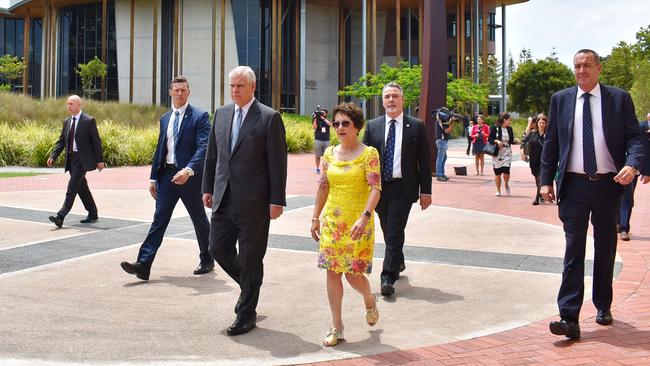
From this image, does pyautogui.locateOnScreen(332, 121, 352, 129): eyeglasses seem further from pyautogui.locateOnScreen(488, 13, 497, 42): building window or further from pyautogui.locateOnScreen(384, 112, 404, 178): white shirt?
pyautogui.locateOnScreen(488, 13, 497, 42): building window

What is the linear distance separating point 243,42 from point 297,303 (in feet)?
144

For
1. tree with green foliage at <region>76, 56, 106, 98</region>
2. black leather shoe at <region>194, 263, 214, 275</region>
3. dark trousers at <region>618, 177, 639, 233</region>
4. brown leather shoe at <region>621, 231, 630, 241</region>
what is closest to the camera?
black leather shoe at <region>194, 263, 214, 275</region>

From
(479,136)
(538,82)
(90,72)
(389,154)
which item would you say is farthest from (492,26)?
(389,154)

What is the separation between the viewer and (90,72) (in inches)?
1889

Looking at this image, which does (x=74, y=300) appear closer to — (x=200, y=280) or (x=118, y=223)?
(x=200, y=280)

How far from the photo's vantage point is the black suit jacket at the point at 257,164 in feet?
16.2

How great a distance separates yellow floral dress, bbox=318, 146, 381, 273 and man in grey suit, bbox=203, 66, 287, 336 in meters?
0.49

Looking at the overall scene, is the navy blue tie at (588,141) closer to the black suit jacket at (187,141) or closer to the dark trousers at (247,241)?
the dark trousers at (247,241)

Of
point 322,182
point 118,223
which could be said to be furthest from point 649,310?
point 118,223

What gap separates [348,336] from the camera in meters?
4.81

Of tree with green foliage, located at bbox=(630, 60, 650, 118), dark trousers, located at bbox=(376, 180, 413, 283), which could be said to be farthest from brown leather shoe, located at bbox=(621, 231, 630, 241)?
tree with green foliage, located at bbox=(630, 60, 650, 118)

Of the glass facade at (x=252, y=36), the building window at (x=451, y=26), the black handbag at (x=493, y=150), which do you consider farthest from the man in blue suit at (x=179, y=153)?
the building window at (x=451, y=26)

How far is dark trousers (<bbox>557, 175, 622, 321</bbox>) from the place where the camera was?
189 inches

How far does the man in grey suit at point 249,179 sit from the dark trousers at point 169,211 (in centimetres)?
168
